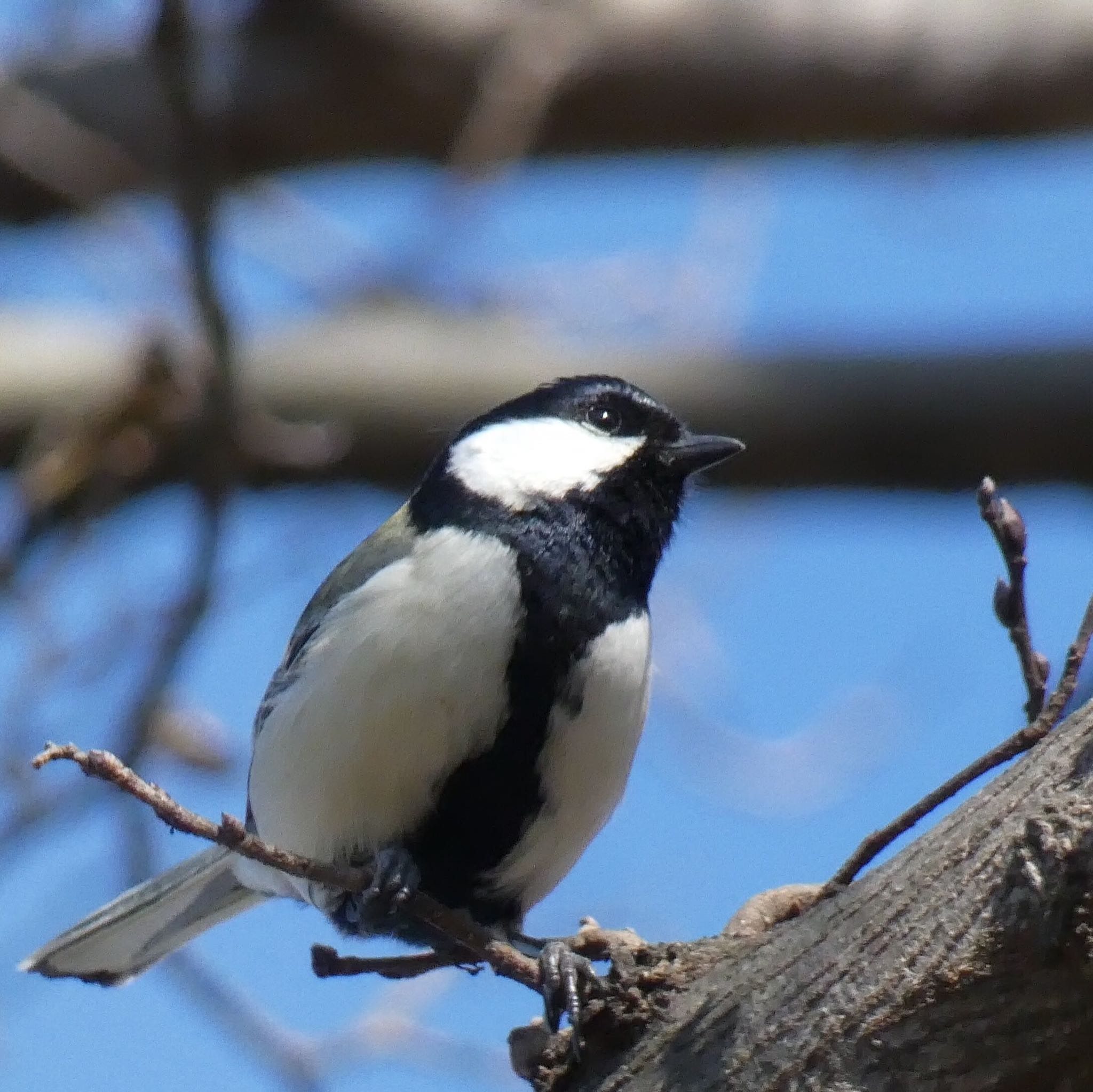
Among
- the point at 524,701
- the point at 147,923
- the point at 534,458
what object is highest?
the point at 534,458

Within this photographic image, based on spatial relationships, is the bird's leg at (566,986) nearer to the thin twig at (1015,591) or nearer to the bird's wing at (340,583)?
the thin twig at (1015,591)

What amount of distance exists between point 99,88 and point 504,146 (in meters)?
1.02

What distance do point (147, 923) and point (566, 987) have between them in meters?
1.17

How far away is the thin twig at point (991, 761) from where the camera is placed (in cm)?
137

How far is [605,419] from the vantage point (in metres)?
2.43

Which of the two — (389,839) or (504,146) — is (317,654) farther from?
(504,146)

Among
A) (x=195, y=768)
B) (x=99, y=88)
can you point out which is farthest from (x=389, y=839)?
(x=99, y=88)

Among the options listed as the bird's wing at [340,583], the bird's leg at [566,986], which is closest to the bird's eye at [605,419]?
the bird's wing at [340,583]

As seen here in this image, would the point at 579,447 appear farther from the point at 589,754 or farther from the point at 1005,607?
the point at 1005,607

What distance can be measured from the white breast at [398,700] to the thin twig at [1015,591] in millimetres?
673

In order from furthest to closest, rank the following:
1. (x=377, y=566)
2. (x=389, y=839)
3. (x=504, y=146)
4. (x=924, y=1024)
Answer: (x=504, y=146) → (x=377, y=566) → (x=389, y=839) → (x=924, y=1024)

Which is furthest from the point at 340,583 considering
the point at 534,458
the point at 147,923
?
the point at 147,923

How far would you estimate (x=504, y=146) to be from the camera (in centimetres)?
331

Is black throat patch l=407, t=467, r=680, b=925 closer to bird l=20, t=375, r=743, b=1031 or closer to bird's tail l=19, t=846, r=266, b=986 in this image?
bird l=20, t=375, r=743, b=1031
